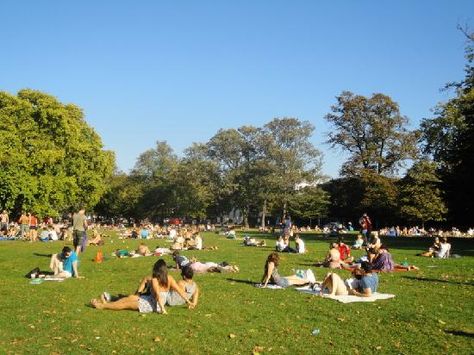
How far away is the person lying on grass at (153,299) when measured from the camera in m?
11.3

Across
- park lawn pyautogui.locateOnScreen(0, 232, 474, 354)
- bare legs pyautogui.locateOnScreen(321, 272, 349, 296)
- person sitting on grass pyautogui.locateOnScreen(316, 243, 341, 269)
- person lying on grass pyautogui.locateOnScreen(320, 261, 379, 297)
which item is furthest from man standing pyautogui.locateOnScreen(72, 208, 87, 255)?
bare legs pyautogui.locateOnScreen(321, 272, 349, 296)

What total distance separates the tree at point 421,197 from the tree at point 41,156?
35466mm

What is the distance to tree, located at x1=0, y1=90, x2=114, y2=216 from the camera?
1795 inches

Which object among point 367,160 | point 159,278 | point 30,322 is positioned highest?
point 367,160

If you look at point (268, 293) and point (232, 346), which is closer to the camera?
point (232, 346)

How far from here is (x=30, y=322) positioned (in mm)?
10148

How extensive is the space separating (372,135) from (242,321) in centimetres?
5813

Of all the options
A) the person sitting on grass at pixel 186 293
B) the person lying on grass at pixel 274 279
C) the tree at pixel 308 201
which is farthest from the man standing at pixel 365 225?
the tree at pixel 308 201

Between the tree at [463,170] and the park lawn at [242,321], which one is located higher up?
the tree at [463,170]

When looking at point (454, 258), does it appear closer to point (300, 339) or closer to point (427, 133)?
point (300, 339)

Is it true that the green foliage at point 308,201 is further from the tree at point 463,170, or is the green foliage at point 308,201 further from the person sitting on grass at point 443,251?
the person sitting on grass at point 443,251

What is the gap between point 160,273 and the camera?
11.6 m

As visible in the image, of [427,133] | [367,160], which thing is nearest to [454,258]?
[427,133]

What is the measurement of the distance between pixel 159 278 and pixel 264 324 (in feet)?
9.43
